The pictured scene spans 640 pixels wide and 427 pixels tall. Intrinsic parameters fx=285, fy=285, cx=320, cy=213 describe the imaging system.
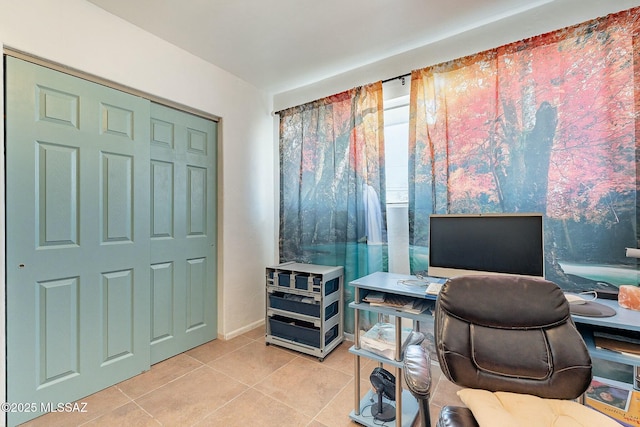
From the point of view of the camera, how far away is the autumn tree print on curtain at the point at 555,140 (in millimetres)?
1629

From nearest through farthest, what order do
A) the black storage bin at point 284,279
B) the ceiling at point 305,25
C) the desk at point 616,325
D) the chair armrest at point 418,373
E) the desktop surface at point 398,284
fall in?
the chair armrest at point 418,373 < the desk at point 616,325 < the desktop surface at point 398,284 < the ceiling at point 305,25 < the black storage bin at point 284,279

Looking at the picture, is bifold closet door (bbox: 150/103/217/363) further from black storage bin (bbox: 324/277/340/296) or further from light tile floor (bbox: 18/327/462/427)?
black storage bin (bbox: 324/277/340/296)

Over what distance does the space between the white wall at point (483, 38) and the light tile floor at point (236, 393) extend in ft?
8.19

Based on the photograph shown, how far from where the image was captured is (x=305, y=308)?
8.29 feet

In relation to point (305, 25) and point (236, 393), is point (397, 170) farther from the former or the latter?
point (236, 393)

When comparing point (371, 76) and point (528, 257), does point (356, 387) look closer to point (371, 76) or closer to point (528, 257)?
point (528, 257)

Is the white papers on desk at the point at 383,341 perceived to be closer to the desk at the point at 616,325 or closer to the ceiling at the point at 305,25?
the desk at the point at 616,325

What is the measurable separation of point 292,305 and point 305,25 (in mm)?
2292

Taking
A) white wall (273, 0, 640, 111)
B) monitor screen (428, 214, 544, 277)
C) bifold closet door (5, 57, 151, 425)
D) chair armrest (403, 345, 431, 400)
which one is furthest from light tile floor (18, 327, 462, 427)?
white wall (273, 0, 640, 111)

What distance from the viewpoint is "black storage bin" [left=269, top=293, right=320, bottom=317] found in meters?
2.48

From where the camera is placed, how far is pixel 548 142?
5.95 ft

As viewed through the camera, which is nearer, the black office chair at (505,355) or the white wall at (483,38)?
the black office chair at (505,355)

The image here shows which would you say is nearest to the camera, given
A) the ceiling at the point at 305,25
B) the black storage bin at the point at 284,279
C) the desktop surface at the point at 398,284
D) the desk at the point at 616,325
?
the desk at the point at 616,325


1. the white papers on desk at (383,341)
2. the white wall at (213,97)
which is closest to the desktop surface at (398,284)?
the white papers on desk at (383,341)
